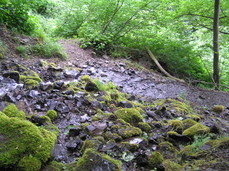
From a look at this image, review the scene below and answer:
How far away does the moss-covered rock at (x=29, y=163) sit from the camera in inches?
77.8

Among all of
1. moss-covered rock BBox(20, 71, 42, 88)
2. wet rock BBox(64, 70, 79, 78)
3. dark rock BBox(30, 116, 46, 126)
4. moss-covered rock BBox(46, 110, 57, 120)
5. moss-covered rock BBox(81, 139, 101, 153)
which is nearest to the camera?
moss-covered rock BBox(81, 139, 101, 153)

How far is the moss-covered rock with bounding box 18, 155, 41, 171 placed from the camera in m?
1.98

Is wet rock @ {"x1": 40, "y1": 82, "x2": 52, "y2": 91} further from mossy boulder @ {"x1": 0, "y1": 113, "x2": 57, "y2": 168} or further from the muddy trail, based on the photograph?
mossy boulder @ {"x1": 0, "y1": 113, "x2": 57, "y2": 168}

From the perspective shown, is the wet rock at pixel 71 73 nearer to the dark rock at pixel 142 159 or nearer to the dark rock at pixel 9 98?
the dark rock at pixel 9 98

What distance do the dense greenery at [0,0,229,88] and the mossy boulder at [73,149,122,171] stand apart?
568cm

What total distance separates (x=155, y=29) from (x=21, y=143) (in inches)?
328

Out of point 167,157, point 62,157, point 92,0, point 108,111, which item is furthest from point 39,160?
point 92,0

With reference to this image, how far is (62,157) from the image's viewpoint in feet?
7.82

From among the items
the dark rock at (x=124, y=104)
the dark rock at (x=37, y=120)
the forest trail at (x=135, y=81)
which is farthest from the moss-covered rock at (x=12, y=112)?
the forest trail at (x=135, y=81)

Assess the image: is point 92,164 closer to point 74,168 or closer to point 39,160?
point 74,168

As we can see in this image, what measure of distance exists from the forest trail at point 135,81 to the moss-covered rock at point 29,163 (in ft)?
12.1

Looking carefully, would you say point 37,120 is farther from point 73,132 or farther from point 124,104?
point 124,104

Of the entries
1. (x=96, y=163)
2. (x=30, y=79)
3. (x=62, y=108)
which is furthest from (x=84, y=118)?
(x=30, y=79)

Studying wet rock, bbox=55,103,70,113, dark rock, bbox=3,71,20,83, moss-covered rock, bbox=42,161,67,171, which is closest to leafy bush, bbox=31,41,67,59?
dark rock, bbox=3,71,20,83
